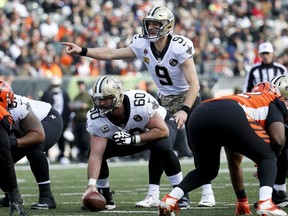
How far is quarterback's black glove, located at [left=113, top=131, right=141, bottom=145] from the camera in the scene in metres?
6.43

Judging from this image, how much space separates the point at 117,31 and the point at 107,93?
51.0 ft

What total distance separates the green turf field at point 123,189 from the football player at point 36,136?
0.70 ft

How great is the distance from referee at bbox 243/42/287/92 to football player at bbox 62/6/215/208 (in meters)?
3.13

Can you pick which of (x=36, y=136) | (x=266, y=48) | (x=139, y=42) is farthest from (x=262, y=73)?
(x=36, y=136)

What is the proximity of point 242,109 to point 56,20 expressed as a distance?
15846 mm

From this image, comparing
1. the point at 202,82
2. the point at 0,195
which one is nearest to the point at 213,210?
the point at 0,195

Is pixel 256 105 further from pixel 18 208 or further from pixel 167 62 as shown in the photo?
pixel 18 208

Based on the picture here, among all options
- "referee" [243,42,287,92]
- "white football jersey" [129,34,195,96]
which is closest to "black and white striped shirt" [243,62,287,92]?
"referee" [243,42,287,92]

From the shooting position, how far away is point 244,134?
19.1ft

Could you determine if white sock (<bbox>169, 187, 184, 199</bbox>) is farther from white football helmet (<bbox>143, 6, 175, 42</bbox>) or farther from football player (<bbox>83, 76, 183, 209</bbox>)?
white football helmet (<bbox>143, 6, 175, 42</bbox>)

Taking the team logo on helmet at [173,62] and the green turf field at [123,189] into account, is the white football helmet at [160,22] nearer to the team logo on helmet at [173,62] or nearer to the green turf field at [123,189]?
the team logo on helmet at [173,62]

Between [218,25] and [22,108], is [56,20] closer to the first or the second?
[218,25]

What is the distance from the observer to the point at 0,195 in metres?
8.85

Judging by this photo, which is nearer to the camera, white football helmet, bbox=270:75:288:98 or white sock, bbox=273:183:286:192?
white football helmet, bbox=270:75:288:98
